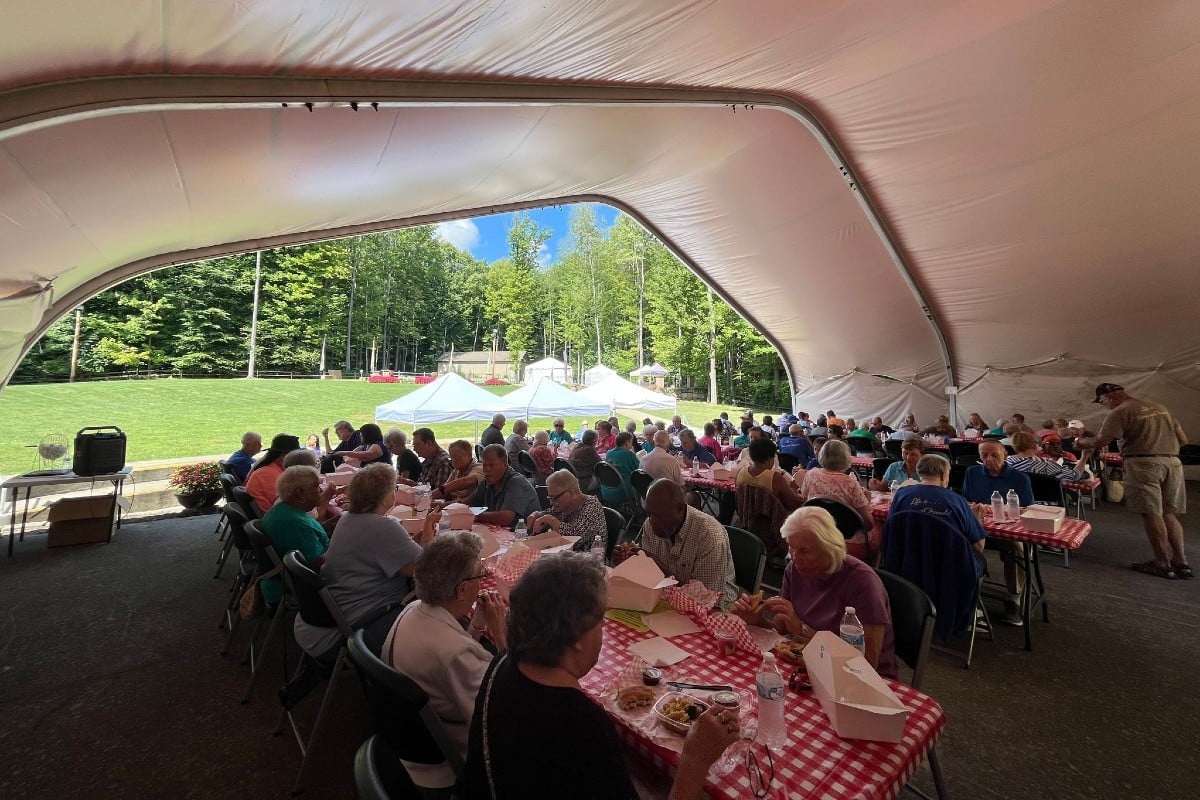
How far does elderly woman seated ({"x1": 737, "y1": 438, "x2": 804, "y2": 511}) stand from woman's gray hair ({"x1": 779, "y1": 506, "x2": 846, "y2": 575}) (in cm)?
229

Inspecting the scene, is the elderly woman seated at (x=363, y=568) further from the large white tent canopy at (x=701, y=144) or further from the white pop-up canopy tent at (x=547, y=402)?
the white pop-up canopy tent at (x=547, y=402)

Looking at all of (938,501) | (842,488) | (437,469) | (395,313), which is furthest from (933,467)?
(395,313)

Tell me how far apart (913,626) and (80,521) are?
9.13m

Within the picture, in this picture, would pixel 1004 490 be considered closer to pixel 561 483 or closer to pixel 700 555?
pixel 700 555

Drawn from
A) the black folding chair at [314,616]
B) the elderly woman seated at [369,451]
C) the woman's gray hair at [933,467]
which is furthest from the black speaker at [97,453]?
the woman's gray hair at [933,467]

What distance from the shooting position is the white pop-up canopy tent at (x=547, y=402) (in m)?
10.6

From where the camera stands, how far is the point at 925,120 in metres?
6.77

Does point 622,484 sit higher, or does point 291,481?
point 291,481

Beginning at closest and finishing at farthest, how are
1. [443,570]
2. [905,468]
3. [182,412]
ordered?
[443,570]
[905,468]
[182,412]

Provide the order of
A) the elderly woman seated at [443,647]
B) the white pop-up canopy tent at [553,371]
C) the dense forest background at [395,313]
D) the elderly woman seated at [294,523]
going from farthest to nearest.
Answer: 1. the dense forest background at [395,313]
2. the white pop-up canopy tent at [553,371]
3. the elderly woman seated at [294,523]
4. the elderly woman seated at [443,647]

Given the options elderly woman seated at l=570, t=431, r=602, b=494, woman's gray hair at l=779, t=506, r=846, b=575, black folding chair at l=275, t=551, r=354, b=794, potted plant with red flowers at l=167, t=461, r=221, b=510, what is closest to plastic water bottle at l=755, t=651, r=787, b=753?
woman's gray hair at l=779, t=506, r=846, b=575

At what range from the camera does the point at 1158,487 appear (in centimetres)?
534

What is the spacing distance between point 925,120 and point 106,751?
10.1 m

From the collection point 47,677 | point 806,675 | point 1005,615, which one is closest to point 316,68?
point 806,675
